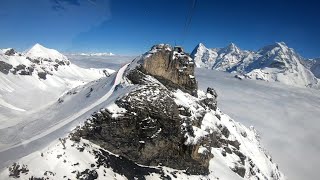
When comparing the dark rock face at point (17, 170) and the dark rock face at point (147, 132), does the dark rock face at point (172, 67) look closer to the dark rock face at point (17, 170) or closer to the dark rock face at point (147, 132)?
the dark rock face at point (147, 132)

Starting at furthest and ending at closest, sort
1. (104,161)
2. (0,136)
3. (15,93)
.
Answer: (15,93)
(0,136)
(104,161)

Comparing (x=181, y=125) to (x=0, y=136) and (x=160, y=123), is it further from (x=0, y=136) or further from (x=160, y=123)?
(x=0, y=136)

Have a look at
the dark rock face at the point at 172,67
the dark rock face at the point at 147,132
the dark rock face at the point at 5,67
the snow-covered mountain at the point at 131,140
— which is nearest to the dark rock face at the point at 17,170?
the snow-covered mountain at the point at 131,140

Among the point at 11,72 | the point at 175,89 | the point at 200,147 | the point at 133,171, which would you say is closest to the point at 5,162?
the point at 133,171

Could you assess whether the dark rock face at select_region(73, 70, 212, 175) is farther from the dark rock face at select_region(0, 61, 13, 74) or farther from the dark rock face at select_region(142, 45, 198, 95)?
the dark rock face at select_region(0, 61, 13, 74)

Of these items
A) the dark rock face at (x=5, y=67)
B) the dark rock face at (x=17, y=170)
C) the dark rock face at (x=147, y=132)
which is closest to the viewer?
the dark rock face at (x=17, y=170)

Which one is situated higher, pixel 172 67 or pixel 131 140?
pixel 172 67

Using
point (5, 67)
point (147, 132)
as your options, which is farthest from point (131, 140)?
point (5, 67)

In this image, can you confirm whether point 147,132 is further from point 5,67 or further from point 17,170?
point 5,67

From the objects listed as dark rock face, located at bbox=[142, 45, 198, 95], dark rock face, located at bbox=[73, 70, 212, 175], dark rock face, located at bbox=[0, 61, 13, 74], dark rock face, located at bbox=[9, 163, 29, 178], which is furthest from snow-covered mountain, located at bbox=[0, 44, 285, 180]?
dark rock face, located at bbox=[0, 61, 13, 74]
